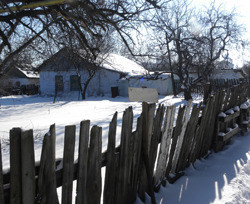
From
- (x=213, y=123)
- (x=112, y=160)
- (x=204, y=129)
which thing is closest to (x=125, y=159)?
(x=112, y=160)

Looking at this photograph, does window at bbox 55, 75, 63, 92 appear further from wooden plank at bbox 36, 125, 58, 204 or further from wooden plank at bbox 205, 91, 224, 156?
wooden plank at bbox 36, 125, 58, 204

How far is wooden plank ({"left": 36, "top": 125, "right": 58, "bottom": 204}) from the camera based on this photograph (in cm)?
147

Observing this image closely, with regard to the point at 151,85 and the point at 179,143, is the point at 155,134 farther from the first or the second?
the point at 151,85

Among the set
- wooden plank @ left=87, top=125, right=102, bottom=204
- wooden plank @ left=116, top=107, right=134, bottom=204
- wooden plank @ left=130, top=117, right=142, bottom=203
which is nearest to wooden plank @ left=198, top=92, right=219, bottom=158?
wooden plank @ left=130, top=117, right=142, bottom=203

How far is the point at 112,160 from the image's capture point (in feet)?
6.80

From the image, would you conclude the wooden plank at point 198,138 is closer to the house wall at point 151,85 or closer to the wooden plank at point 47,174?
the wooden plank at point 47,174

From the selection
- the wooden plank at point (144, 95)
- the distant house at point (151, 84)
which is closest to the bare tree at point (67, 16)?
the wooden plank at point (144, 95)

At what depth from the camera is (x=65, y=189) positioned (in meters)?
1.64

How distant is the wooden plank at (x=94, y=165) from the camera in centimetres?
180

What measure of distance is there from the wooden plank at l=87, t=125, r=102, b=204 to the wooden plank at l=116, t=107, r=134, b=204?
0.33 meters

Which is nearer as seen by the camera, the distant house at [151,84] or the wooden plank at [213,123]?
the wooden plank at [213,123]

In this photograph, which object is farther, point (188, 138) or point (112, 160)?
point (188, 138)

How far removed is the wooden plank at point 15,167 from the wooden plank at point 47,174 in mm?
132

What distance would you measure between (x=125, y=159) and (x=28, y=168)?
1.05 metres
